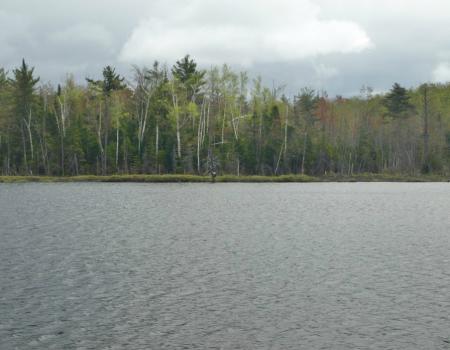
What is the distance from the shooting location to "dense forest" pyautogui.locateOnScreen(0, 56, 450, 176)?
10706 cm

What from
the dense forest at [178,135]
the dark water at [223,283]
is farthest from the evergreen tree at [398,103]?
the dark water at [223,283]

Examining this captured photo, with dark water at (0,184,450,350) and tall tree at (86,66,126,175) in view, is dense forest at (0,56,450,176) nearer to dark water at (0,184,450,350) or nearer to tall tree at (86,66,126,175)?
tall tree at (86,66,126,175)

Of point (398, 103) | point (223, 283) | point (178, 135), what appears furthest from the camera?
point (398, 103)

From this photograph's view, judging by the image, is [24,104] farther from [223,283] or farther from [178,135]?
[223,283]

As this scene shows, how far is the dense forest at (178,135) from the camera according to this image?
107062mm

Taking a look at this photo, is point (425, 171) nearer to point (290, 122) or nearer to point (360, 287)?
point (290, 122)

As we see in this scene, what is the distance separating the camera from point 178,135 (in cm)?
10375

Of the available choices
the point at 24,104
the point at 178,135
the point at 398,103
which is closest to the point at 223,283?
the point at 178,135

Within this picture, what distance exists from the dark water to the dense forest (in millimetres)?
64271

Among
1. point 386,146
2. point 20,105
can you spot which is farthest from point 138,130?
point 386,146

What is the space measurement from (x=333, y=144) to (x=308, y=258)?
103 metres

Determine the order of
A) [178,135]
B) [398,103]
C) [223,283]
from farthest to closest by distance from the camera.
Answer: [398,103]
[178,135]
[223,283]

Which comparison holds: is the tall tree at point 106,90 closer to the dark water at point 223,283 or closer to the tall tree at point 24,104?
the tall tree at point 24,104

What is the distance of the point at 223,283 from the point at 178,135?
8453 centimetres
